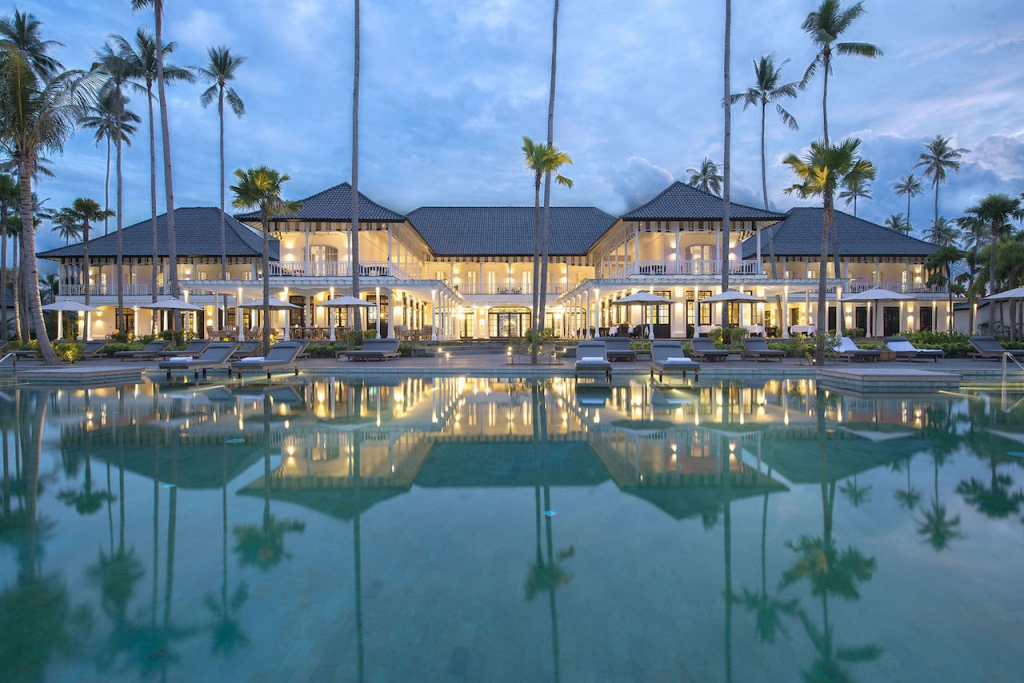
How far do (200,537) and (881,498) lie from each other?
16.8 ft

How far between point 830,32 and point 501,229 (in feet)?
75.2

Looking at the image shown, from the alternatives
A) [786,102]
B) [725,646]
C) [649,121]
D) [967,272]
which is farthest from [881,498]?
[649,121]

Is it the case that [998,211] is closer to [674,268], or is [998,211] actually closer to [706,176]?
[674,268]

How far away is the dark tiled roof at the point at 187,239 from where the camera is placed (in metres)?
34.0

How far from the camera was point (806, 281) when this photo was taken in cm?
2644

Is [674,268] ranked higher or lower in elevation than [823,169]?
lower

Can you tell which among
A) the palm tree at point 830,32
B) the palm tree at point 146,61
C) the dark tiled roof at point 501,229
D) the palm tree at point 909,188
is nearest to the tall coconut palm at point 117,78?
the palm tree at point 146,61

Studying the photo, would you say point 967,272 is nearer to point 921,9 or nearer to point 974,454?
point 921,9

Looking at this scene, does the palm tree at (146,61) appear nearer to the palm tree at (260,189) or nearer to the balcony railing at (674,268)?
the palm tree at (260,189)

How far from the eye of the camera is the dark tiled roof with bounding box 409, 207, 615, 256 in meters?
39.4

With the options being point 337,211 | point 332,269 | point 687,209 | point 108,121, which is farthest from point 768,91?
point 108,121

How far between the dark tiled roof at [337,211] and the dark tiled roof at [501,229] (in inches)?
381

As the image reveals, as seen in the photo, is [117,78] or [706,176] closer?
[117,78]

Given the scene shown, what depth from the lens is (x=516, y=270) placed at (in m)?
39.4
